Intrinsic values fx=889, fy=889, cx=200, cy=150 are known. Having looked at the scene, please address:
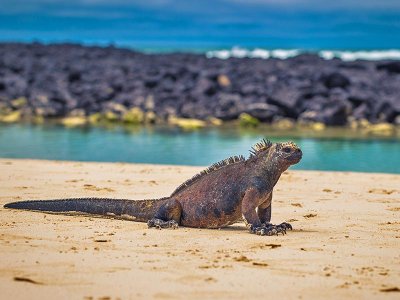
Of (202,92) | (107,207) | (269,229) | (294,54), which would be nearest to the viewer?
(269,229)

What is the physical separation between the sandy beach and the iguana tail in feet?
0.34

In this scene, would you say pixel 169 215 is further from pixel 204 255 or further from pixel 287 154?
pixel 204 255

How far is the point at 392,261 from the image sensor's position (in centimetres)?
645

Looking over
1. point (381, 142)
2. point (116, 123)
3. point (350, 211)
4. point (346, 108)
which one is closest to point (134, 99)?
point (116, 123)

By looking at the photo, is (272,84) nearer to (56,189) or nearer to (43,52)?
(43,52)

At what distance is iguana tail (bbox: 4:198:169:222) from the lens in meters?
8.27

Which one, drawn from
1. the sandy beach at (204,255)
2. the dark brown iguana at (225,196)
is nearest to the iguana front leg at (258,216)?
the dark brown iguana at (225,196)

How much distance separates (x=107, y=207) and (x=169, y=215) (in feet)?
2.14

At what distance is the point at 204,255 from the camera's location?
256 inches

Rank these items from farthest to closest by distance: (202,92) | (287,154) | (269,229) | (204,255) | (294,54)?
(294,54) → (202,92) → (287,154) → (269,229) → (204,255)

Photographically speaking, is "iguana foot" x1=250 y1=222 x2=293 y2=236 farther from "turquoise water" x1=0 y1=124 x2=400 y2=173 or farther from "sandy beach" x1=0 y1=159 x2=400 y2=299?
"turquoise water" x1=0 y1=124 x2=400 y2=173

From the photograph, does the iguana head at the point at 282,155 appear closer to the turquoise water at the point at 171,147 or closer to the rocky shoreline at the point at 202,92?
the turquoise water at the point at 171,147

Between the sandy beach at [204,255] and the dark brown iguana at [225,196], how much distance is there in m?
0.15

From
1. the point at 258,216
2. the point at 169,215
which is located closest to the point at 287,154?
the point at 258,216
